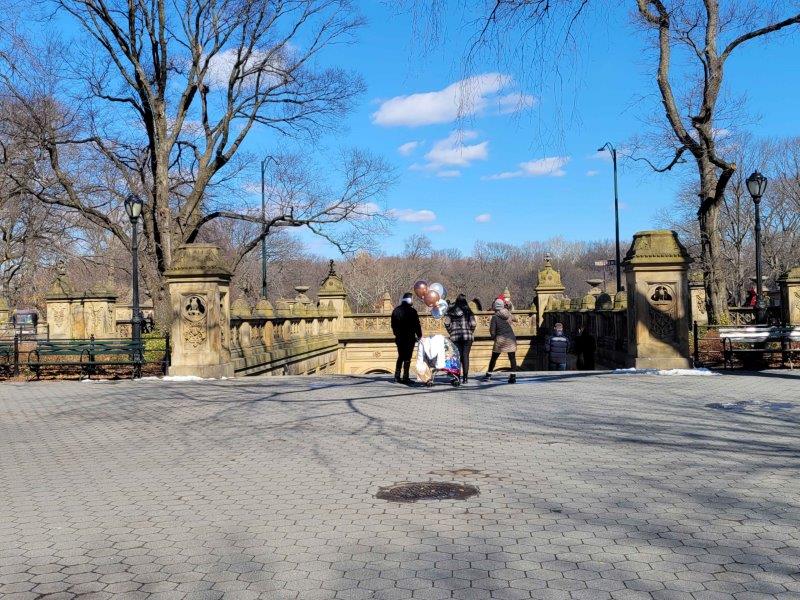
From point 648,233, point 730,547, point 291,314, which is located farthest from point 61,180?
point 730,547

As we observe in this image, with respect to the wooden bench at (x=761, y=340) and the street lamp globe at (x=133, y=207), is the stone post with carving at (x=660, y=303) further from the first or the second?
the street lamp globe at (x=133, y=207)

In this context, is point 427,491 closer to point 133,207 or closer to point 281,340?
point 133,207

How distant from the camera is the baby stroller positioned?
45.1 ft

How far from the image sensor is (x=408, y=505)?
18.2 feet

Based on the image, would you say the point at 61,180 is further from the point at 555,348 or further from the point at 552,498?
the point at 552,498

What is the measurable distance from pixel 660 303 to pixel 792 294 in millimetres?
5927

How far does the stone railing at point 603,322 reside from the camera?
17.4 m

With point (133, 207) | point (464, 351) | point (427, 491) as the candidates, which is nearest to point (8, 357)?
point (133, 207)

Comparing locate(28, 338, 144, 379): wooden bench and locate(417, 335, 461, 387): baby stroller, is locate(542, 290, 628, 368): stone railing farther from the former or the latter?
locate(28, 338, 144, 379): wooden bench

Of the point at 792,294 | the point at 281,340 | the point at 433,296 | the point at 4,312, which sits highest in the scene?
the point at 4,312

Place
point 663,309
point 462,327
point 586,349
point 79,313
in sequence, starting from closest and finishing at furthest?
point 462,327
point 663,309
point 586,349
point 79,313

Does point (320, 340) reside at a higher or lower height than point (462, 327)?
lower

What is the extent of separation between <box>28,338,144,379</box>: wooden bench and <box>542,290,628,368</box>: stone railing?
10.6 metres

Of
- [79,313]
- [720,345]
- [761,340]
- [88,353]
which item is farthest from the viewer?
[79,313]
